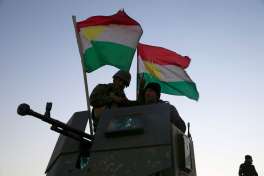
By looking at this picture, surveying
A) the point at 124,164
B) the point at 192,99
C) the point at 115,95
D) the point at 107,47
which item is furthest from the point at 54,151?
the point at 192,99

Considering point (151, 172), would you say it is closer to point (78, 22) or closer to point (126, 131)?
point (126, 131)

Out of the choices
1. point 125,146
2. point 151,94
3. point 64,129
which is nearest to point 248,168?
point 151,94

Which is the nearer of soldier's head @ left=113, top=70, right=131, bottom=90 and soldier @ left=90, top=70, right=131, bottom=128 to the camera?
soldier @ left=90, top=70, right=131, bottom=128

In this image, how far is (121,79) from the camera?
5.70 meters

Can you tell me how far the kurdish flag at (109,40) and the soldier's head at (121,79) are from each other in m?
1.36

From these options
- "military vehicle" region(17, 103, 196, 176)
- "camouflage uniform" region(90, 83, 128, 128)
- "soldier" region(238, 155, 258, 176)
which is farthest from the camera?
"soldier" region(238, 155, 258, 176)

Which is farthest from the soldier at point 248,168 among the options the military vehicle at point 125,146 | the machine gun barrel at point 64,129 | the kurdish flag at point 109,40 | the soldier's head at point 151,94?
the machine gun barrel at point 64,129

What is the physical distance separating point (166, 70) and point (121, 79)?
379cm

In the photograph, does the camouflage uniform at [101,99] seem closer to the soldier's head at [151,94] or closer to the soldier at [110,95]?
the soldier at [110,95]

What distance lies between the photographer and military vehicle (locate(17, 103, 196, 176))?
155 inches

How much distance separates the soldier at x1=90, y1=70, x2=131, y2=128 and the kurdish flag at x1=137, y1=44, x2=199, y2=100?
3103mm

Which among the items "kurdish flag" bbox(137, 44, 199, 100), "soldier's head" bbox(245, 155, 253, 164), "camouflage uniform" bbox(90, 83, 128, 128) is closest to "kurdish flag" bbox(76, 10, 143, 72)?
"kurdish flag" bbox(137, 44, 199, 100)

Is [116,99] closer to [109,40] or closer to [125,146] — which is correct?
[125,146]

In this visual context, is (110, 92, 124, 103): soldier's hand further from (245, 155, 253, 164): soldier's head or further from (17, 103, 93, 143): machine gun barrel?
(245, 155, 253, 164): soldier's head
